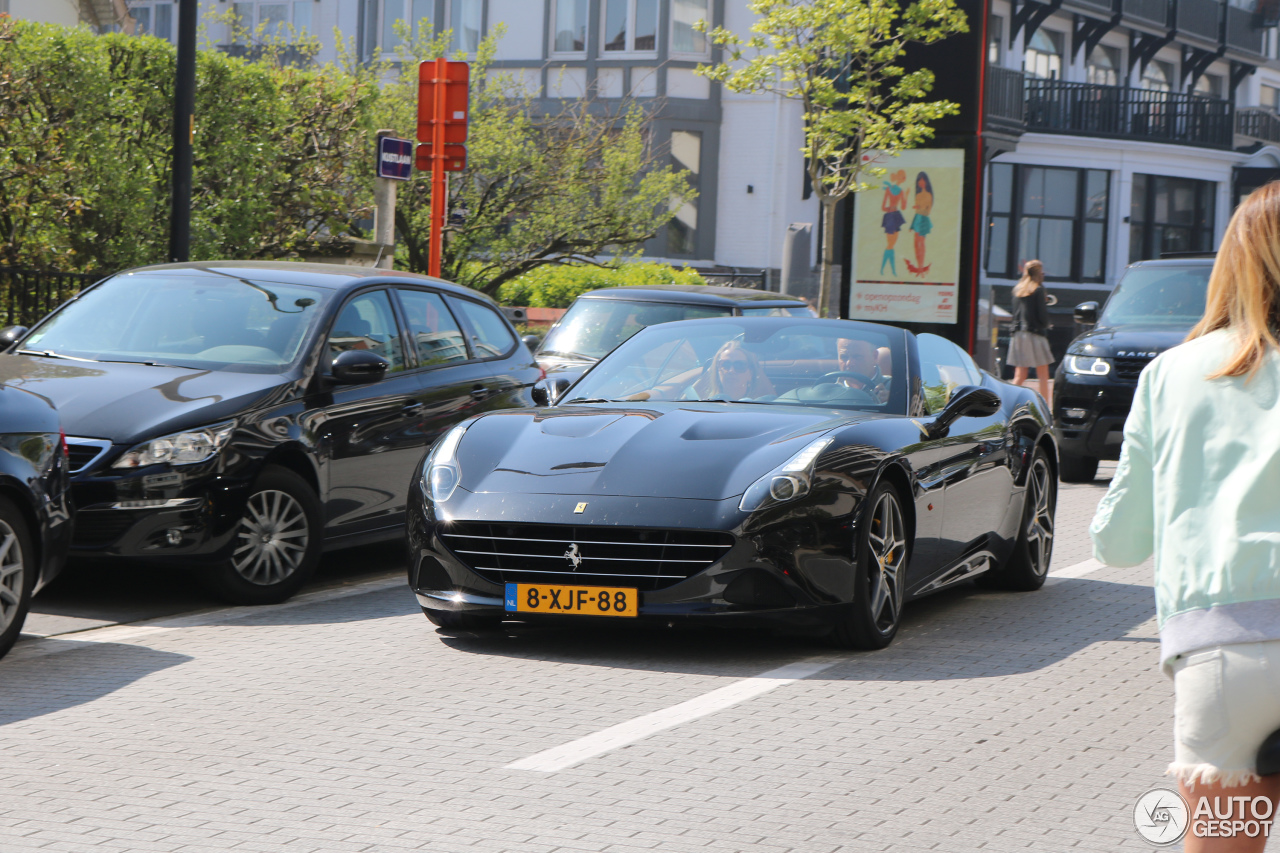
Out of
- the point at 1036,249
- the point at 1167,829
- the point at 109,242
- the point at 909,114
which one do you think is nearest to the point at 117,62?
the point at 109,242

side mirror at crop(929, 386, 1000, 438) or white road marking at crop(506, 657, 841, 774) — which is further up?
side mirror at crop(929, 386, 1000, 438)

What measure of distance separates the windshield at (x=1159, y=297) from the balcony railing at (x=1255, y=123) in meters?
33.5

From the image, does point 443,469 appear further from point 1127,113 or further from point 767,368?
point 1127,113

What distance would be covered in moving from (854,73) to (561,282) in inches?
281

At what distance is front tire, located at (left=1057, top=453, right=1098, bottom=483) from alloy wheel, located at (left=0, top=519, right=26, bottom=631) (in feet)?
34.4

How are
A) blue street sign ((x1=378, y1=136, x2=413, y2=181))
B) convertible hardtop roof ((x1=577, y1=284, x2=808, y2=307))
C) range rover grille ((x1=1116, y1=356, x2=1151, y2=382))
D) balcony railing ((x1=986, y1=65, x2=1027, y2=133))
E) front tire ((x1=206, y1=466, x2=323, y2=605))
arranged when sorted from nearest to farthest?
front tire ((x1=206, y1=466, x2=323, y2=605)) → convertible hardtop roof ((x1=577, y1=284, x2=808, y2=307)) → range rover grille ((x1=1116, y1=356, x2=1151, y2=382)) → blue street sign ((x1=378, y1=136, x2=413, y2=181)) → balcony railing ((x1=986, y1=65, x2=1027, y2=133))

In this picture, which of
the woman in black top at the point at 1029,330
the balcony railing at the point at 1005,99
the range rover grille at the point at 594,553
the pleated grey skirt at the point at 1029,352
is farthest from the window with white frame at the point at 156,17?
the range rover grille at the point at 594,553

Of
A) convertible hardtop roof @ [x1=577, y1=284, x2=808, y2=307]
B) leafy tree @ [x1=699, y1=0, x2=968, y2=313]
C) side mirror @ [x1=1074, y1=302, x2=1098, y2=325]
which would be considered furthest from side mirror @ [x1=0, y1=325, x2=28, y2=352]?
leafy tree @ [x1=699, y1=0, x2=968, y2=313]

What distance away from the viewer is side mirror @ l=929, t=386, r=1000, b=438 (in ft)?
25.6

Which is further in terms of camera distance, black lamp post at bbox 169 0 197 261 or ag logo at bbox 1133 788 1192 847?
black lamp post at bbox 169 0 197 261

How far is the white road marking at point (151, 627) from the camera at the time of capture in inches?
274

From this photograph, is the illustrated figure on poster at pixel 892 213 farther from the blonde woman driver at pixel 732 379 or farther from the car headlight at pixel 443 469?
the car headlight at pixel 443 469

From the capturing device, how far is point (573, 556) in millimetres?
6688

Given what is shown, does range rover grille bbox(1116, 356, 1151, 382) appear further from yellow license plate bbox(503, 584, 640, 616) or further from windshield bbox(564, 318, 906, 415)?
yellow license plate bbox(503, 584, 640, 616)
